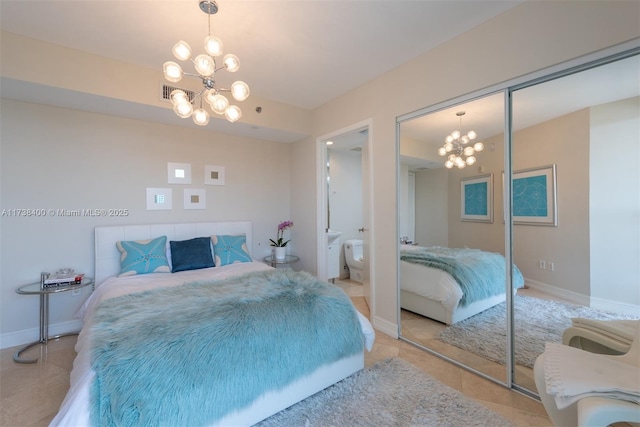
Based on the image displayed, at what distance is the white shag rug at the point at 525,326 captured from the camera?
1780 millimetres

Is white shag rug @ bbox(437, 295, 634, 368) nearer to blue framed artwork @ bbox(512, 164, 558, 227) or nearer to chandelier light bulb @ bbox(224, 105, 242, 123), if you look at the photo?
blue framed artwork @ bbox(512, 164, 558, 227)

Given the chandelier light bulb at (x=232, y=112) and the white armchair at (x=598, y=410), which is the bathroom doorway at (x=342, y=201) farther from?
the white armchair at (x=598, y=410)

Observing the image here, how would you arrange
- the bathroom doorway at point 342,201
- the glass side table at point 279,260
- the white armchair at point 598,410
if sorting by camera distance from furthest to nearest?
the bathroom doorway at point 342,201 → the glass side table at point 279,260 → the white armchair at point 598,410

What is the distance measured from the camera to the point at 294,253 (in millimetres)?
4324

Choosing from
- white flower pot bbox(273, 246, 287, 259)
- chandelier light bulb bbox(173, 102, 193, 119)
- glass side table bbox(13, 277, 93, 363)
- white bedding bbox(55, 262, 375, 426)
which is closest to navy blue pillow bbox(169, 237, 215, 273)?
white bedding bbox(55, 262, 375, 426)

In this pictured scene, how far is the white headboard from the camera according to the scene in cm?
286

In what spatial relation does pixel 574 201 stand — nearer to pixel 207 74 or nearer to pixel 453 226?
pixel 453 226

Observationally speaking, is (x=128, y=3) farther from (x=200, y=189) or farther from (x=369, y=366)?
(x=369, y=366)

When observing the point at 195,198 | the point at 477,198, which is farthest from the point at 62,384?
the point at 477,198

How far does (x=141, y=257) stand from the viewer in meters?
2.86

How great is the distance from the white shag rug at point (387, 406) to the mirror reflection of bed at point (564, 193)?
0.51m

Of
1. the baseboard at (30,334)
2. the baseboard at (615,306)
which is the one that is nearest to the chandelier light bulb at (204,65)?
the baseboard at (615,306)

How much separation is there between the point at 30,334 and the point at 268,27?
375 centimetres

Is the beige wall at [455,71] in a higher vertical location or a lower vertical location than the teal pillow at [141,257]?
higher
